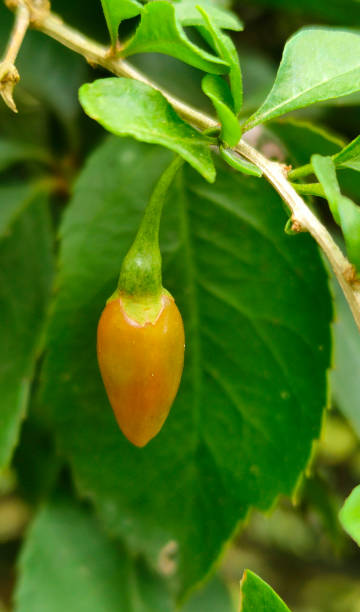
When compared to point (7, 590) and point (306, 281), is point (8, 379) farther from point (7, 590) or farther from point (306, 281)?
point (7, 590)

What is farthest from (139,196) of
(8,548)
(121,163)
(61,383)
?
(8,548)

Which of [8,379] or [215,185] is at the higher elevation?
[215,185]

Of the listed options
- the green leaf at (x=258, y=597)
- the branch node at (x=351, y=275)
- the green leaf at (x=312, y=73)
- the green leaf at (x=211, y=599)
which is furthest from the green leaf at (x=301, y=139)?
the green leaf at (x=211, y=599)

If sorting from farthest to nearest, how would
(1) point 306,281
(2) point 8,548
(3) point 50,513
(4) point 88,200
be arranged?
(2) point 8,548 < (3) point 50,513 < (4) point 88,200 < (1) point 306,281

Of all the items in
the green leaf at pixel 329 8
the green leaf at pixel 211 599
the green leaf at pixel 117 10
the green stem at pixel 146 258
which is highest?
the green leaf at pixel 117 10

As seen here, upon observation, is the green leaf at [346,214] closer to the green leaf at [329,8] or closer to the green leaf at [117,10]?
the green leaf at [117,10]

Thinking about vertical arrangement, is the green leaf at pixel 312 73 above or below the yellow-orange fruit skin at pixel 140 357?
above

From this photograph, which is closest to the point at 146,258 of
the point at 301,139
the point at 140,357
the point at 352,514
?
the point at 140,357

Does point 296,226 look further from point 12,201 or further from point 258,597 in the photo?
point 12,201

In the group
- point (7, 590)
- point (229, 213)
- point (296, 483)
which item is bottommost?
point (7, 590)
